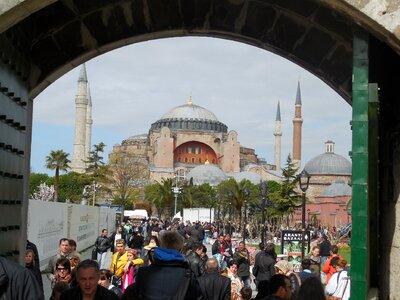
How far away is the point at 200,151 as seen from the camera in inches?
4995

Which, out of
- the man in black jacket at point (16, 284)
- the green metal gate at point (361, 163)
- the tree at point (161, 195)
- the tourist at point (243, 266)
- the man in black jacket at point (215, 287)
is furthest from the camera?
the tree at point (161, 195)

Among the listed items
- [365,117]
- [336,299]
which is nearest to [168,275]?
[365,117]

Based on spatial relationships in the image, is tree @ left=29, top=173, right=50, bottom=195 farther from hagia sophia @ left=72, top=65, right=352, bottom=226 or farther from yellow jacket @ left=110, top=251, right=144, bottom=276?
yellow jacket @ left=110, top=251, right=144, bottom=276

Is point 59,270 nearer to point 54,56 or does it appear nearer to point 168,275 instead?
point 54,56

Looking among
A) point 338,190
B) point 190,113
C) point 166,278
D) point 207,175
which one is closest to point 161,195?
point 338,190

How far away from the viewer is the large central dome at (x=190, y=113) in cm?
12620

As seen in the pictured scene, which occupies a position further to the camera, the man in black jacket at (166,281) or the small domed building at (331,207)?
the small domed building at (331,207)

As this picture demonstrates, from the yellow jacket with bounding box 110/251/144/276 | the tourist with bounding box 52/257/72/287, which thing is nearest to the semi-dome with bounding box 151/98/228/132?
the yellow jacket with bounding box 110/251/144/276

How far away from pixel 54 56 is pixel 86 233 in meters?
22.5

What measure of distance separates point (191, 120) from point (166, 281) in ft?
398

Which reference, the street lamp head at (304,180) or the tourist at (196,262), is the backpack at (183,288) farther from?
the street lamp head at (304,180)

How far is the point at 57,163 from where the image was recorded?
5450 cm

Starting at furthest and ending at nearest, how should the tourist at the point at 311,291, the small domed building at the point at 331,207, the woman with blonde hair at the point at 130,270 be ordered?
the small domed building at the point at 331,207 < the woman with blonde hair at the point at 130,270 < the tourist at the point at 311,291

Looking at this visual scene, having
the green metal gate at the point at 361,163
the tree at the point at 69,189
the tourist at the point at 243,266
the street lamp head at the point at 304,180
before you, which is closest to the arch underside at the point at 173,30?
the green metal gate at the point at 361,163
